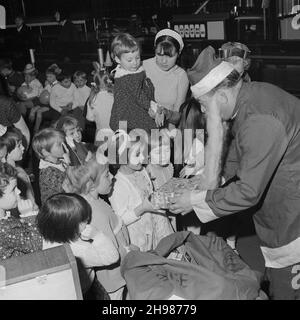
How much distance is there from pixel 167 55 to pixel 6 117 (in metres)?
1.44

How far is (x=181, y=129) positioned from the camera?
343 cm

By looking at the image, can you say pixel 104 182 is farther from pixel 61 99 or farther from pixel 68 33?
pixel 68 33

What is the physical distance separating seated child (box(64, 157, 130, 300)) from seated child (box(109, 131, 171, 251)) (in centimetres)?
12

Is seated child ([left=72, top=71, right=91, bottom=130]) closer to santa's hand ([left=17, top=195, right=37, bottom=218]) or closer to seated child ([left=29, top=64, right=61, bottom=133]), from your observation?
seated child ([left=29, top=64, right=61, bottom=133])

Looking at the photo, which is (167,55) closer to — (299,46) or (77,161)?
(77,161)

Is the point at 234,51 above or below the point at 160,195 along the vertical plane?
above

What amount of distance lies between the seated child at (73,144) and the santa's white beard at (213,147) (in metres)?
0.74

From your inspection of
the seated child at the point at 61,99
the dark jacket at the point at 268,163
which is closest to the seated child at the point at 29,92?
the seated child at the point at 61,99

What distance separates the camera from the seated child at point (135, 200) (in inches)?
103

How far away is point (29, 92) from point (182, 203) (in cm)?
477

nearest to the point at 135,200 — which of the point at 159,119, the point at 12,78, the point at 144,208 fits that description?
the point at 144,208

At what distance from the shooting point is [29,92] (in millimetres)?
6457

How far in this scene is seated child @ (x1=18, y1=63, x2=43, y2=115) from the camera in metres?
6.21
